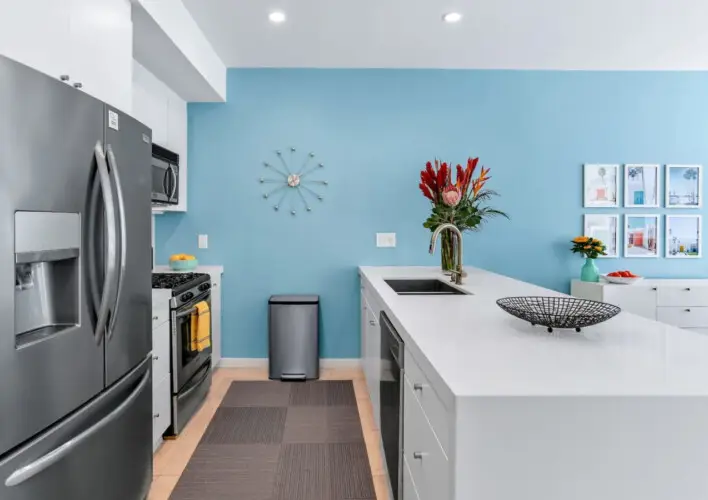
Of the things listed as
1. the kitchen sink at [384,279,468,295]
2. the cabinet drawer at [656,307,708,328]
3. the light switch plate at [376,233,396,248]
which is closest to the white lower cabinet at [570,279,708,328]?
the cabinet drawer at [656,307,708,328]

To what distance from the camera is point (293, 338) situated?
3.59 m

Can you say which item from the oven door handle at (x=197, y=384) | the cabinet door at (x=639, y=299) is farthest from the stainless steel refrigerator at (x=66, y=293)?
the cabinet door at (x=639, y=299)

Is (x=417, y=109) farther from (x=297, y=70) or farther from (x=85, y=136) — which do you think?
(x=85, y=136)

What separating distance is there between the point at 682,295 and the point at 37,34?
4.36 m

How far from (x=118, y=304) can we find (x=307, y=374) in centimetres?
227

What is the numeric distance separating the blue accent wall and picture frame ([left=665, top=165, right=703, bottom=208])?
0.31ft

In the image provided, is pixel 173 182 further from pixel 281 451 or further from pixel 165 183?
pixel 281 451

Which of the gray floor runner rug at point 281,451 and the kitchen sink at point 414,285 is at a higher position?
the kitchen sink at point 414,285

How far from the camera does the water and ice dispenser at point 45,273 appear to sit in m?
1.13

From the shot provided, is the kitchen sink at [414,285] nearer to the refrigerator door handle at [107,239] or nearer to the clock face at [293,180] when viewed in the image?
the clock face at [293,180]

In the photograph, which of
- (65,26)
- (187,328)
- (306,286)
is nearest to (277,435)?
(187,328)

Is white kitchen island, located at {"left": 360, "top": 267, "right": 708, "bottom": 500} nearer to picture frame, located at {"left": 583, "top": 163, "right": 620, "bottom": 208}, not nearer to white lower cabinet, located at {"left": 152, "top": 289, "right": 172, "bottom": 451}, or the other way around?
white lower cabinet, located at {"left": 152, "top": 289, "right": 172, "bottom": 451}

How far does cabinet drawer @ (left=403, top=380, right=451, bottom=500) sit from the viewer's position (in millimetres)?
1040

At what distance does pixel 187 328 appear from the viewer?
276 cm
